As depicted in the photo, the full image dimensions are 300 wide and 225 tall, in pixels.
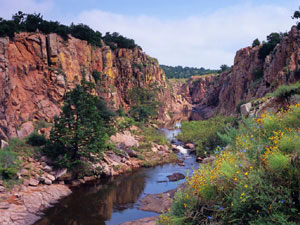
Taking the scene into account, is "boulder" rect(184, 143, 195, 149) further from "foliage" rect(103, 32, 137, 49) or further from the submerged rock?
"foliage" rect(103, 32, 137, 49)

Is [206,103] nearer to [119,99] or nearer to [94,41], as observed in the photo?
[119,99]

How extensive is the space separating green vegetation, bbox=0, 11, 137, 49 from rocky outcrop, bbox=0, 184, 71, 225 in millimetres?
14568

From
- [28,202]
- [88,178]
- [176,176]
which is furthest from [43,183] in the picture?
[176,176]

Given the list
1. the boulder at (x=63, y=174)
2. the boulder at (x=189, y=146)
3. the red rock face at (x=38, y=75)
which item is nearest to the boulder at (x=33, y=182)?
the boulder at (x=63, y=174)

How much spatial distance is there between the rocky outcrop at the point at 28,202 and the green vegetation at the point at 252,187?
28.3 ft

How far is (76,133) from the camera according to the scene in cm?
1634

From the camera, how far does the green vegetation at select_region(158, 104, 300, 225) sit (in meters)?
3.83

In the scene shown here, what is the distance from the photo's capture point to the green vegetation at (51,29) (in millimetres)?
22172

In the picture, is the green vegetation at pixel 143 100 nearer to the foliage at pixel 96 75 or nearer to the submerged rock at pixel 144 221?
the foliage at pixel 96 75

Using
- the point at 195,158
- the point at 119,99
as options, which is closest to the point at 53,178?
the point at 195,158

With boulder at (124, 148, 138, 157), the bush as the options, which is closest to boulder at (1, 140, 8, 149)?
the bush

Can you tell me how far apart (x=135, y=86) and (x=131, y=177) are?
114 feet

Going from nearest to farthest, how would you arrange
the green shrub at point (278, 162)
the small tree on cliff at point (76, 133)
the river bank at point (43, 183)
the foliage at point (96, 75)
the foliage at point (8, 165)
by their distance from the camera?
the green shrub at point (278, 162) → the river bank at point (43, 183) → the foliage at point (8, 165) → the small tree on cliff at point (76, 133) → the foliage at point (96, 75)

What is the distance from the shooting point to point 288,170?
4.03 m
